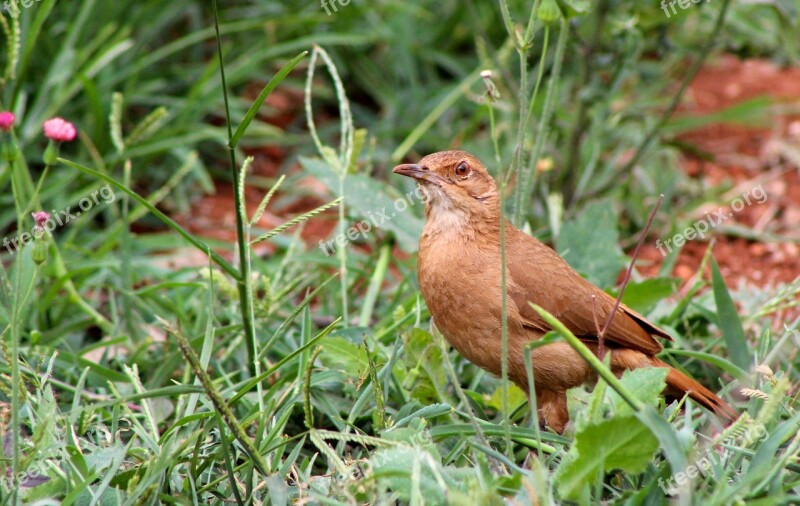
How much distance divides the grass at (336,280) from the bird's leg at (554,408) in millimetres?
161

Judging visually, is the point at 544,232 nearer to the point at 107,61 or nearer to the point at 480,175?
the point at 480,175

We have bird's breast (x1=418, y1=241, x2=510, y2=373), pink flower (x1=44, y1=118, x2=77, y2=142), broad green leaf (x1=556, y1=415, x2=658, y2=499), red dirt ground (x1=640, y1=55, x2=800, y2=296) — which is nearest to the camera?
broad green leaf (x1=556, y1=415, x2=658, y2=499)

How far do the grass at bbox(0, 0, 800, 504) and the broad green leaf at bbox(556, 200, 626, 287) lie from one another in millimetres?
13

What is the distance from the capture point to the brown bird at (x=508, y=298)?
363 centimetres

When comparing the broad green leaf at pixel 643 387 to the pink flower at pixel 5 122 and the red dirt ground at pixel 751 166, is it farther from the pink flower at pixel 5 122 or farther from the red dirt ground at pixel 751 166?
the red dirt ground at pixel 751 166

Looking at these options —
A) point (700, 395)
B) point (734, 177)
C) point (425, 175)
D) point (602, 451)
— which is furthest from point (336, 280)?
point (734, 177)

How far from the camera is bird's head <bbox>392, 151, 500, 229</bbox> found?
12.8 ft

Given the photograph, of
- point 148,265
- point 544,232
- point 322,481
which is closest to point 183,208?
point 148,265

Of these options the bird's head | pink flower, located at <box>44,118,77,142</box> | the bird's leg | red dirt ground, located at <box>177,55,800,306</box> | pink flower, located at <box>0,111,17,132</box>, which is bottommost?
the bird's leg

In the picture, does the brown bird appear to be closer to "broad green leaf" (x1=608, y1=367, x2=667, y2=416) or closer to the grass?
the grass

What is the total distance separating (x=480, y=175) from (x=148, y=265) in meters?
2.01

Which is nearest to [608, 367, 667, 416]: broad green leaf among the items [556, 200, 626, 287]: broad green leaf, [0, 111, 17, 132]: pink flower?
[556, 200, 626, 287]: broad green leaf

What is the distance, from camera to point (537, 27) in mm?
5629

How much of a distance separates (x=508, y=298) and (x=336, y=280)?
133 cm
